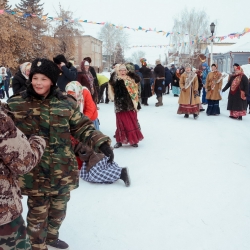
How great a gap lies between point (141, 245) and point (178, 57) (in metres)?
45.2

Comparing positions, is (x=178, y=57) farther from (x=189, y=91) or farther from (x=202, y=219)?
(x=202, y=219)

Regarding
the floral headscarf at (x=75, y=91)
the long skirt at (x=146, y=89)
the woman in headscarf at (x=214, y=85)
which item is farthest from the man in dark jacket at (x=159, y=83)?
the floral headscarf at (x=75, y=91)

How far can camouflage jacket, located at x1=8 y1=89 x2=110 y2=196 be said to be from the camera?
83.9 inches

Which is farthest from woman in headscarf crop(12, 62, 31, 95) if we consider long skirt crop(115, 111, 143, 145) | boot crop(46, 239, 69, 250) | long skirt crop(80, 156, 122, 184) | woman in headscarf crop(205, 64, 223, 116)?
woman in headscarf crop(205, 64, 223, 116)

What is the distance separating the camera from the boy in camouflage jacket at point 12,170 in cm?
143

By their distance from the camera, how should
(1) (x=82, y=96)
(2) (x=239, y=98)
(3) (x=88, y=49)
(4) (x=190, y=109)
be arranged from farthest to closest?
(3) (x=88, y=49) → (4) (x=190, y=109) → (2) (x=239, y=98) → (1) (x=82, y=96)

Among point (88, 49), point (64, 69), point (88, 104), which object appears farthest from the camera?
point (88, 49)

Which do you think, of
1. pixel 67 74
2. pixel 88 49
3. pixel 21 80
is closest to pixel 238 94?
pixel 67 74

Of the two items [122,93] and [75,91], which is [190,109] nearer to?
[122,93]

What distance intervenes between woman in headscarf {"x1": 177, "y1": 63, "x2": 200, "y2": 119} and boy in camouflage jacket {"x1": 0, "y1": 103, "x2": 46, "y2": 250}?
746 cm

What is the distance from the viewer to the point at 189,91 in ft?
28.7

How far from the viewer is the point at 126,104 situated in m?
5.61

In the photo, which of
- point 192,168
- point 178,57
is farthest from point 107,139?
point 178,57

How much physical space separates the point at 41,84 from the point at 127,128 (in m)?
3.72
